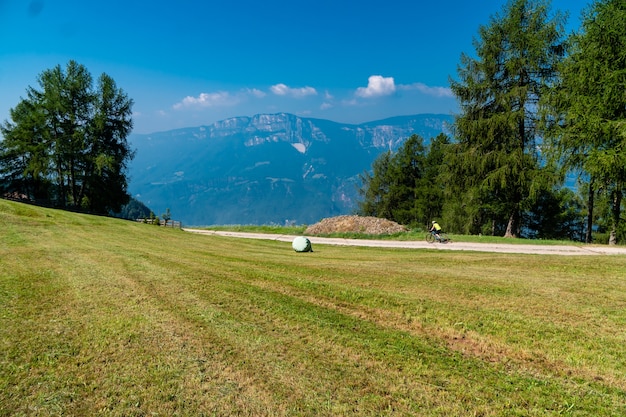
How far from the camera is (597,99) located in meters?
20.1

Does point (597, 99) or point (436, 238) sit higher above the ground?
point (597, 99)

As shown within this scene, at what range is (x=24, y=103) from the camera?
4297 centimetres

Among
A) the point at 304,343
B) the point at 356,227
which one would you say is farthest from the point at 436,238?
the point at 304,343

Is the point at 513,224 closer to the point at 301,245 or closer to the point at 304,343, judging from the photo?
the point at 301,245

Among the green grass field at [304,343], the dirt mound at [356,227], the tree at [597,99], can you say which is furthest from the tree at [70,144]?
the tree at [597,99]

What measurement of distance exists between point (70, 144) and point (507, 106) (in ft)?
151

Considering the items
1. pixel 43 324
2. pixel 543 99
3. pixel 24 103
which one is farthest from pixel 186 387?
pixel 24 103

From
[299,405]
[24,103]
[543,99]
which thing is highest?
[24,103]

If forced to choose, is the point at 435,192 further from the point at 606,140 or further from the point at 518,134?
the point at 606,140

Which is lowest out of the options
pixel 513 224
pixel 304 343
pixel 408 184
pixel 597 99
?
pixel 304 343

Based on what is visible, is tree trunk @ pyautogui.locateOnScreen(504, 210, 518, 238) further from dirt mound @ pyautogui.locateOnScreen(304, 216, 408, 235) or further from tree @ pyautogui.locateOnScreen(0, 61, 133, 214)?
tree @ pyautogui.locateOnScreen(0, 61, 133, 214)

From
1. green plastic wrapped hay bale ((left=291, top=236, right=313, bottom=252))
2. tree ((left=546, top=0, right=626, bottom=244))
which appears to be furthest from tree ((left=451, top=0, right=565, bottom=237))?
green plastic wrapped hay bale ((left=291, top=236, right=313, bottom=252))

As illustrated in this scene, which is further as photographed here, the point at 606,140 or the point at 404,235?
the point at 404,235

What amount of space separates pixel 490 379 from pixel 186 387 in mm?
4251
